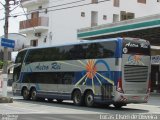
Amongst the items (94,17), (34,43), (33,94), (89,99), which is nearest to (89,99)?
(89,99)

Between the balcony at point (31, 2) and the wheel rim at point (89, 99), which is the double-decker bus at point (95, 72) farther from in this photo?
the balcony at point (31, 2)

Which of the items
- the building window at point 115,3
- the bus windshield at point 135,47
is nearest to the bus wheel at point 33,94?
the bus windshield at point 135,47

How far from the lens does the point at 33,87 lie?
31.4 metres

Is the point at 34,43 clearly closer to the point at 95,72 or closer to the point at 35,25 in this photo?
the point at 35,25

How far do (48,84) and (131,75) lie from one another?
6973 millimetres

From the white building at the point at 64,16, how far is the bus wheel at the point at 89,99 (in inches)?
1031

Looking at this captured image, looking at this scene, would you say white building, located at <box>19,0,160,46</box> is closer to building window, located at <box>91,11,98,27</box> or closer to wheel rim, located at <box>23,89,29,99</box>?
building window, located at <box>91,11,98,27</box>

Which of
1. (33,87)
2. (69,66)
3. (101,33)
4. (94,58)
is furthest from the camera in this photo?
(101,33)

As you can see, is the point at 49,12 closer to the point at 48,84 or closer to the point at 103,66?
the point at 48,84

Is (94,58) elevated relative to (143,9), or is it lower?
lower

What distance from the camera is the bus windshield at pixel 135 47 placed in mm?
24172

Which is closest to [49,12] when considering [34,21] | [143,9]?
[34,21]

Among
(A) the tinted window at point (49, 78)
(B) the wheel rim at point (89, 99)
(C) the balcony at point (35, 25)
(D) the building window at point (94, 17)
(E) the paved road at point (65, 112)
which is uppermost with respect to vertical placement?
(D) the building window at point (94, 17)

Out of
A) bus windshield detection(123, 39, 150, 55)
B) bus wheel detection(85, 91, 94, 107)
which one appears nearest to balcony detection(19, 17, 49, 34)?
bus wheel detection(85, 91, 94, 107)
